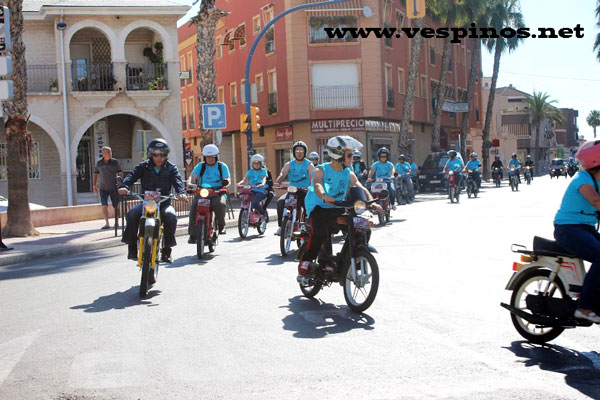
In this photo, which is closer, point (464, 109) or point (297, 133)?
point (297, 133)

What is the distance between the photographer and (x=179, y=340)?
6523 millimetres

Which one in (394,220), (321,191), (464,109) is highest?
(464,109)

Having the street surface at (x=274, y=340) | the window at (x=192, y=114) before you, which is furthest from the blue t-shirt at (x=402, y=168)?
the window at (x=192, y=114)

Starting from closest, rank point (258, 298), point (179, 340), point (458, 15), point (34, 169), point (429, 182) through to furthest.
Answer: point (179, 340), point (258, 298), point (34, 169), point (429, 182), point (458, 15)

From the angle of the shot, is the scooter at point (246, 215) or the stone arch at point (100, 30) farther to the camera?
the stone arch at point (100, 30)

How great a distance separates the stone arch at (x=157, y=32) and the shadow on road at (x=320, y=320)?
24.0 m

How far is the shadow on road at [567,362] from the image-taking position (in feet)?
16.2

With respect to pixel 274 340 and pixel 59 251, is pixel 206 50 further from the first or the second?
pixel 274 340

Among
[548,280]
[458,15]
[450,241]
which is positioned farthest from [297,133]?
[548,280]

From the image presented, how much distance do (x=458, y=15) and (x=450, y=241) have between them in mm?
34127

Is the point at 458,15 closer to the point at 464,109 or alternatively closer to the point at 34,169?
the point at 464,109

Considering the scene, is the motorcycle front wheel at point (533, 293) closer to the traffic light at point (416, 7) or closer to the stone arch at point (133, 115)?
the traffic light at point (416, 7)

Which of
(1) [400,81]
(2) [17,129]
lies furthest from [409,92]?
(2) [17,129]

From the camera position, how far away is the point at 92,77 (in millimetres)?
30484
